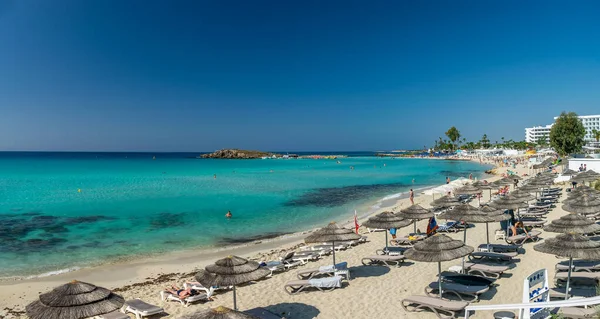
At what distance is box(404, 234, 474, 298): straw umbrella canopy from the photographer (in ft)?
28.6

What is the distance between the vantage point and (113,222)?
24203 mm

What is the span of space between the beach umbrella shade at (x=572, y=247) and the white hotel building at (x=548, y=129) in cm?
13555

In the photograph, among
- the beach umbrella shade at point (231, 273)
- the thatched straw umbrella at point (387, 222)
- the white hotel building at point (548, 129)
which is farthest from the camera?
the white hotel building at point (548, 129)

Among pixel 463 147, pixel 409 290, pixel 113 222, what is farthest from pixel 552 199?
pixel 463 147

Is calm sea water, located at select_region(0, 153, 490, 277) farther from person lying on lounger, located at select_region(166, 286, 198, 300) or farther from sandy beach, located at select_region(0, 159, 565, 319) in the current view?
person lying on lounger, located at select_region(166, 286, 198, 300)

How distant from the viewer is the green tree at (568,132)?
5000 centimetres

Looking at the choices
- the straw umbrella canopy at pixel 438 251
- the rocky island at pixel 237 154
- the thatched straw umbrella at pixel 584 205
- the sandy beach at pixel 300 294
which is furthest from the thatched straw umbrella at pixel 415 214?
the rocky island at pixel 237 154

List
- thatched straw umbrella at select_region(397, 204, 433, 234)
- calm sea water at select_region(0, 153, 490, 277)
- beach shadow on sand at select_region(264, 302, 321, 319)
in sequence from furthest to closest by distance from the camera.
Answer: calm sea water at select_region(0, 153, 490, 277) < thatched straw umbrella at select_region(397, 204, 433, 234) < beach shadow on sand at select_region(264, 302, 321, 319)

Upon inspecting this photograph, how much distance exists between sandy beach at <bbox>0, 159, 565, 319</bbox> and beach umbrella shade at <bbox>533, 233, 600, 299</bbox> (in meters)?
1.55

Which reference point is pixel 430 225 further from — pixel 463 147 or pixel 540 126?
pixel 540 126

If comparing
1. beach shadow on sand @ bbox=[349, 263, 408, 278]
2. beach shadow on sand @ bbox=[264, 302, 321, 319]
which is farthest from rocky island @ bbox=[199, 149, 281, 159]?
beach shadow on sand @ bbox=[264, 302, 321, 319]

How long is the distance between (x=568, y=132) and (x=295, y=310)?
54.3m

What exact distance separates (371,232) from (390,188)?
24967 millimetres

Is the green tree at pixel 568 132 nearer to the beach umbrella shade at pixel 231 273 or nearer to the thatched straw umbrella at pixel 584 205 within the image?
the thatched straw umbrella at pixel 584 205
